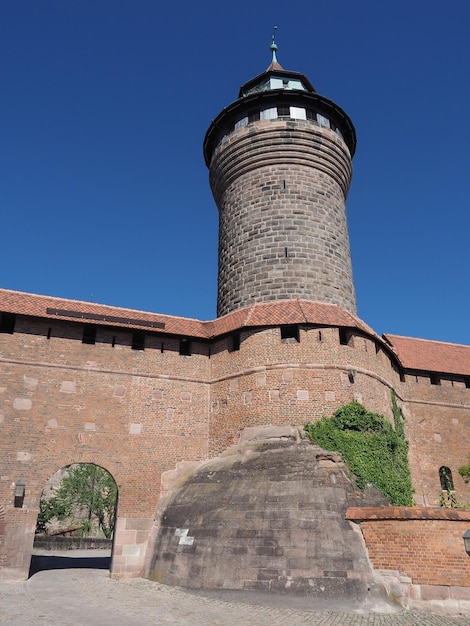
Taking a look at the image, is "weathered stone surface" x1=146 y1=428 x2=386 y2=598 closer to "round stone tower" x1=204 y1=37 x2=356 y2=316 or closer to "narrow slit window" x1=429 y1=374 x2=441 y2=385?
"round stone tower" x1=204 y1=37 x2=356 y2=316

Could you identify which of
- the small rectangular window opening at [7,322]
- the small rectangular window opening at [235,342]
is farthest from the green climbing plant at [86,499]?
the small rectangular window opening at [235,342]

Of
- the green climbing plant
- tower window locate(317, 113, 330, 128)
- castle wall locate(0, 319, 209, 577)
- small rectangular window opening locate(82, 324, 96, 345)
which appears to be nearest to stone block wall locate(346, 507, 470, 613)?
castle wall locate(0, 319, 209, 577)

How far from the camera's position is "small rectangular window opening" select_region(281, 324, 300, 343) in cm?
1634

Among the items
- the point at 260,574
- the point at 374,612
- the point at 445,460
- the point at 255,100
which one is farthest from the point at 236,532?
the point at 255,100

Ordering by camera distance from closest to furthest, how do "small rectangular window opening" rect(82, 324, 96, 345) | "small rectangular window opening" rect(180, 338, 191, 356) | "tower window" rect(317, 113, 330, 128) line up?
"small rectangular window opening" rect(82, 324, 96, 345)
"small rectangular window opening" rect(180, 338, 191, 356)
"tower window" rect(317, 113, 330, 128)

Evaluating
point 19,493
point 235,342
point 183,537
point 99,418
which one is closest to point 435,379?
point 235,342

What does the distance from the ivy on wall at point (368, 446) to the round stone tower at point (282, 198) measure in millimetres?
4720

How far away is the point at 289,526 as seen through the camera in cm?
1141

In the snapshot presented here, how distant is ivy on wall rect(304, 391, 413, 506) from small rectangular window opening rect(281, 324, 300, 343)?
285 cm

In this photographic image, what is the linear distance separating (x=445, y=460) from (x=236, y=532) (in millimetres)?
11878

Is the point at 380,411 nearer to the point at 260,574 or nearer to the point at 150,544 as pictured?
the point at 260,574

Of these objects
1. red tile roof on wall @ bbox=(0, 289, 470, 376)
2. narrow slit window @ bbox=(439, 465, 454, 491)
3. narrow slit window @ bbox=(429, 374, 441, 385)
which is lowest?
narrow slit window @ bbox=(439, 465, 454, 491)

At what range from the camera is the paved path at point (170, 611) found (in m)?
9.04

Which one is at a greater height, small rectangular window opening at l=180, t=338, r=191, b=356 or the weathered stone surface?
small rectangular window opening at l=180, t=338, r=191, b=356
